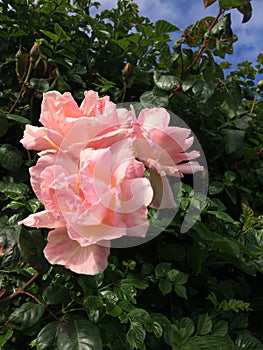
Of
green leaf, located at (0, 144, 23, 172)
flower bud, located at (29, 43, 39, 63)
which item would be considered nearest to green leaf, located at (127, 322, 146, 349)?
green leaf, located at (0, 144, 23, 172)

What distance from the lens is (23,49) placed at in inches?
66.9

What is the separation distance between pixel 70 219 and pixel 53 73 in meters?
0.84

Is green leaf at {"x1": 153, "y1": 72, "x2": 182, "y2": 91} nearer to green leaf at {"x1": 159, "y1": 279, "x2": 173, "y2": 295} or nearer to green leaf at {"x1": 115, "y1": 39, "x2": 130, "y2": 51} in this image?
green leaf at {"x1": 115, "y1": 39, "x2": 130, "y2": 51}

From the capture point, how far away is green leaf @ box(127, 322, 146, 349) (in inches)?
31.8

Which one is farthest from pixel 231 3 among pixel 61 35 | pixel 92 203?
pixel 92 203

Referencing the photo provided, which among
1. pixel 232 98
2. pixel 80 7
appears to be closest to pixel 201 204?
pixel 232 98

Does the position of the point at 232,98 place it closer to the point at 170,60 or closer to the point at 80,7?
the point at 170,60

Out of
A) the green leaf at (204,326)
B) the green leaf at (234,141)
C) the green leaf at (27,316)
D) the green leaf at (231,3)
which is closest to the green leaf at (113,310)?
the green leaf at (27,316)

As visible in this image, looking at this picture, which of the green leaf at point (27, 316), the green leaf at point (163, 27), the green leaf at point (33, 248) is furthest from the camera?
the green leaf at point (163, 27)

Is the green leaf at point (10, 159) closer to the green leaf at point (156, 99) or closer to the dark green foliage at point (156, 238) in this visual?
the dark green foliage at point (156, 238)

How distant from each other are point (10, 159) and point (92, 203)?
668mm

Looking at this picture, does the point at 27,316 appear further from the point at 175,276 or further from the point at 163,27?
the point at 163,27

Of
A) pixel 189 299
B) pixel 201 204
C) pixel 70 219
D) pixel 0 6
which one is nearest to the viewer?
pixel 70 219

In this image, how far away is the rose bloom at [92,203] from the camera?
0.63m
